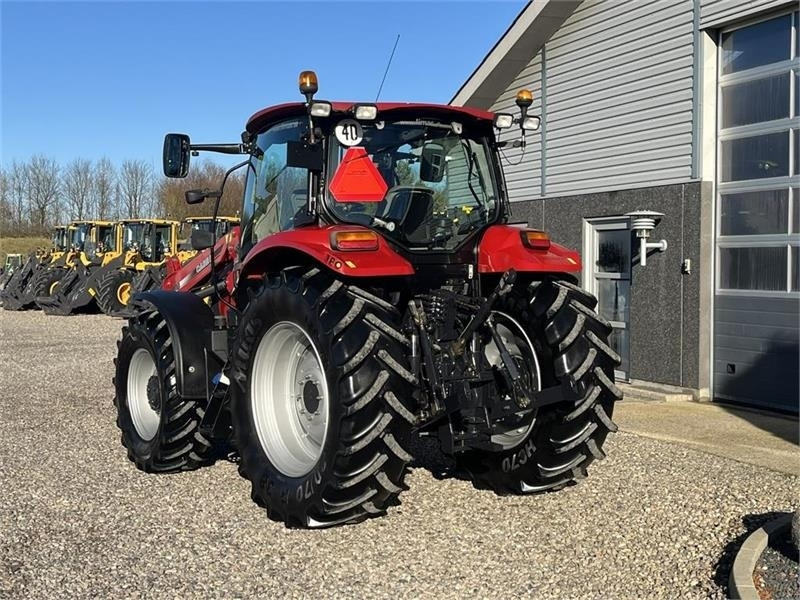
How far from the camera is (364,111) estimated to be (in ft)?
15.7

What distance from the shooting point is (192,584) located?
4.02m

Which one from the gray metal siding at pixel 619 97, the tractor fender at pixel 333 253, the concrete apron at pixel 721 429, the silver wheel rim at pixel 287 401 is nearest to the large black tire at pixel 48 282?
the gray metal siding at pixel 619 97

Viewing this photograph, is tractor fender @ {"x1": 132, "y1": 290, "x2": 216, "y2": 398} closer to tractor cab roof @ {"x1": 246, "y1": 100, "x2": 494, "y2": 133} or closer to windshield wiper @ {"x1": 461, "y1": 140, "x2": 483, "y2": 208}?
tractor cab roof @ {"x1": 246, "y1": 100, "x2": 494, "y2": 133}

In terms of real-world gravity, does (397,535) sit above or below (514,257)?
below

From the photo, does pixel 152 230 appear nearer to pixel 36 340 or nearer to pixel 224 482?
pixel 36 340

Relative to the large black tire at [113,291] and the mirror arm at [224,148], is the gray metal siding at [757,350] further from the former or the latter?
the large black tire at [113,291]

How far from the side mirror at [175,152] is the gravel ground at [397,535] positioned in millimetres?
2144

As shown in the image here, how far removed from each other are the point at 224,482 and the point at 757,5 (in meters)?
6.92

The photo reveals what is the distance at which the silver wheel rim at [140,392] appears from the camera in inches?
254

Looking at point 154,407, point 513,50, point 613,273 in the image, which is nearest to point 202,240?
point 154,407

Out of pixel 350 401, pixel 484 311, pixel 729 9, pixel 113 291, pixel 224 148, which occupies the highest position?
pixel 729 9

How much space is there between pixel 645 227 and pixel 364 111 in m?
5.64

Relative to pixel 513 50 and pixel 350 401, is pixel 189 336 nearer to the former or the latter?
pixel 350 401

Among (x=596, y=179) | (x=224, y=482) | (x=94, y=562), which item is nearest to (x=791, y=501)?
(x=224, y=482)
